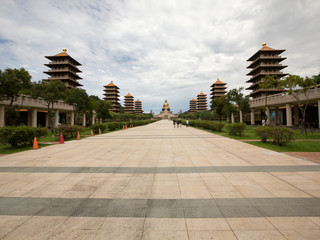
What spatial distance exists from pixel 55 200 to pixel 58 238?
1430mm

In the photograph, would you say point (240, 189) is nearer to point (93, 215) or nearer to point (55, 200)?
point (93, 215)

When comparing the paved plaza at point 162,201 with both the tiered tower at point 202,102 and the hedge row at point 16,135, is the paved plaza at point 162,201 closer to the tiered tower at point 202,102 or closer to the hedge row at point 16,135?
the hedge row at point 16,135

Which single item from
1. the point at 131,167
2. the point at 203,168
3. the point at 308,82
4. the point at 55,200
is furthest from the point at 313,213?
the point at 308,82

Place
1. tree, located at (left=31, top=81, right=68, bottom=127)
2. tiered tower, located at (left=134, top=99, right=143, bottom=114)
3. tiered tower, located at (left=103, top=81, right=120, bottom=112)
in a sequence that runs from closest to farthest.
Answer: tree, located at (left=31, top=81, right=68, bottom=127) < tiered tower, located at (left=103, top=81, right=120, bottom=112) < tiered tower, located at (left=134, top=99, right=143, bottom=114)

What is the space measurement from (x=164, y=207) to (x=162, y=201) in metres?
0.23

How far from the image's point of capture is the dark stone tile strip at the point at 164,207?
9.63 feet

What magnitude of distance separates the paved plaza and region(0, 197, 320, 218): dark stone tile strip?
0.7 inches

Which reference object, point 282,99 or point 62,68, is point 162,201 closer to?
point 282,99

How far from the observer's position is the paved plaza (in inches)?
98.3

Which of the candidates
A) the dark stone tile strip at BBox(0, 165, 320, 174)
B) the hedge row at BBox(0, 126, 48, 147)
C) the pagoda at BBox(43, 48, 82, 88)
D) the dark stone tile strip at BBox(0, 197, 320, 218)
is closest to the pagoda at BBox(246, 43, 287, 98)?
the dark stone tile strip at BBox(0, 165, 320, 174)

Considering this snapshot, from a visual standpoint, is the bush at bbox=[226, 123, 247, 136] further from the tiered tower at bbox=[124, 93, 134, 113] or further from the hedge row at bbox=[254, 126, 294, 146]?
the tiered tower at bbox=[124, 93, 134, 113]

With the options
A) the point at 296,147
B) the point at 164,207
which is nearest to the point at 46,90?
the point at 164,207

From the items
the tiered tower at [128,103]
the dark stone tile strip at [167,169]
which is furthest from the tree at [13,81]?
the tiered tower at [128,103]

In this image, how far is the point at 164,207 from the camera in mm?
3172
